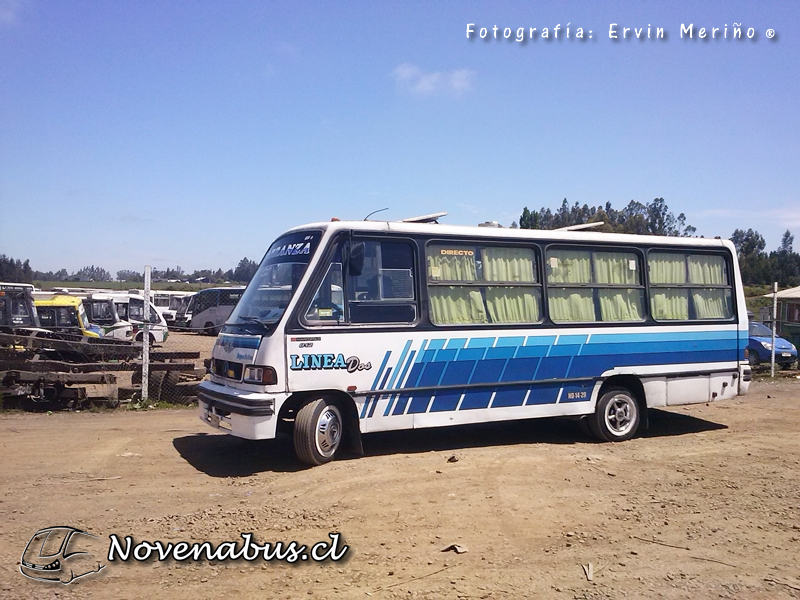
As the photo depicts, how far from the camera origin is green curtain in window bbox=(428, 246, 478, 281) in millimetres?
8789

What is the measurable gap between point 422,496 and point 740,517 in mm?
2883

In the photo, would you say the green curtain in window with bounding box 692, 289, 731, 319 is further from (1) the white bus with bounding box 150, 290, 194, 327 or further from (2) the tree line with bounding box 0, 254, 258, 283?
(1) the white bus with bounding box 150, 290, 194, 327

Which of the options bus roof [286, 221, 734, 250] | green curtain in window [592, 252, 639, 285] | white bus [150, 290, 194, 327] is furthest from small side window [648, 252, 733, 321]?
white bus [150, 290, 194, 327]

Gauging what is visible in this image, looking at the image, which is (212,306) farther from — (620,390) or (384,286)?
(384,286)

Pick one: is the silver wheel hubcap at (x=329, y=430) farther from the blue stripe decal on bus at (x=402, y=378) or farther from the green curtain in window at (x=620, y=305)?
the green curtain in window at (x=620, y=305)

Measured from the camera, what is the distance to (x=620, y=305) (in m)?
10.1

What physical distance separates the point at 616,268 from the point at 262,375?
5.41 m

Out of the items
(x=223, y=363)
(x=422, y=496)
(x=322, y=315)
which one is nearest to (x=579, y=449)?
(x=422, y=496)

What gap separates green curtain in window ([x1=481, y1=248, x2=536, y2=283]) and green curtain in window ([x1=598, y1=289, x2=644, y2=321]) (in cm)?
124

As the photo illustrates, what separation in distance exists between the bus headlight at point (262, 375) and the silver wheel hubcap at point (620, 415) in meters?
4.82

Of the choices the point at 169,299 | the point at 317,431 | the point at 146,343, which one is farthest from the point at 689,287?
the point at 169,299

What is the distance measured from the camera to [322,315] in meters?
7.96

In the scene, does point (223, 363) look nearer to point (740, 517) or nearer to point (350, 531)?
point (350, 531)

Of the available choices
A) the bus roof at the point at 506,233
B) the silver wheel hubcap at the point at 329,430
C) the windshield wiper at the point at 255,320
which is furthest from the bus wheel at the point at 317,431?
the bus roof at the point at 506,233
